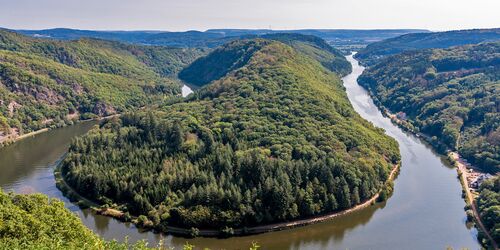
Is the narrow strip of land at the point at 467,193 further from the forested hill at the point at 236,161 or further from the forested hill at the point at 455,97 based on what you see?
the forested hill at the point at 236,161

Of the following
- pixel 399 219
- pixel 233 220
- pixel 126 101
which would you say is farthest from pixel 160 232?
pixel 126 101

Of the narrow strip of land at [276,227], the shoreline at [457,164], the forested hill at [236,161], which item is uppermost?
the forested hill at [236,161]

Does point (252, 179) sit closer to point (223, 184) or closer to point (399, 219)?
point (223, 184)

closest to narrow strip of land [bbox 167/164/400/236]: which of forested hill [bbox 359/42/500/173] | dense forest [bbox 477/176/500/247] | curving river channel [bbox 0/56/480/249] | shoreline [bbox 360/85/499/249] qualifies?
curving river channel [bbox 0/56/480/249]

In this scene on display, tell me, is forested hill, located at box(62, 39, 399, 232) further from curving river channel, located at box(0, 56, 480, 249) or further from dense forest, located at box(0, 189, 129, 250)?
dense forest, located at box(0, 189, 129, 250)

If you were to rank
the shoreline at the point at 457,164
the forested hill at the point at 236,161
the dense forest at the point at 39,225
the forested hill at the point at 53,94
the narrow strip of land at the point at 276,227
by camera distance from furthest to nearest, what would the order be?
1. the forested hill at the point at 53,94
2. the shoreline at the point at 457,164
3. the forested hill at the point at 236,161
4. the narrow strip of land at the point at 276,227
5. the dense forest at the point at 39,225

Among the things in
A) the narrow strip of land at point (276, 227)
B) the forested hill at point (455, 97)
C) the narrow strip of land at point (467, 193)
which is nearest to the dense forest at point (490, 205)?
the narrow strip of land at point (467, 193)

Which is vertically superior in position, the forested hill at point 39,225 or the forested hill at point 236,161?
the forested hill at point 39,225

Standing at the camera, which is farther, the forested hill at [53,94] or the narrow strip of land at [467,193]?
the forested hill at [53,94]

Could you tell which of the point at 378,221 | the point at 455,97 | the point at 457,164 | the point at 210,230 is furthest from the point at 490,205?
the point at 455,97
